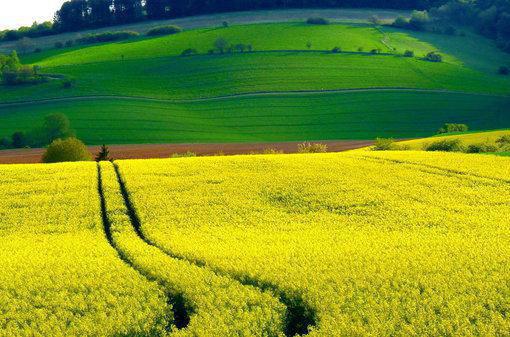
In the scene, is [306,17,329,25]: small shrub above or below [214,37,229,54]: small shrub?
above

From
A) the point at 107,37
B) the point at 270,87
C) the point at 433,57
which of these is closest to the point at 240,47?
the point at 270,87

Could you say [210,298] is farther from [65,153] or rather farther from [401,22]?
[401,22]

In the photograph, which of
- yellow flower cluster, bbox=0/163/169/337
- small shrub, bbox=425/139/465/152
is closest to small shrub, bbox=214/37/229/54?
small shrub, bbox=425/139/465/152

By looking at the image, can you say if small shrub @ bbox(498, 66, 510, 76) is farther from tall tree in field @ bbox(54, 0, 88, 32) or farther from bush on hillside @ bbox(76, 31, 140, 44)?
tall tree in field @ bbox(54, 0, 88, 32)

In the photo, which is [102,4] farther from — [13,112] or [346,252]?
[346,252]

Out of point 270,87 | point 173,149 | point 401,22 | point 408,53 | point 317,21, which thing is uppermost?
point 317,21

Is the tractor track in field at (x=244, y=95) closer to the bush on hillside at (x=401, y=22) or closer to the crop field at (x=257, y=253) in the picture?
the bush on hillside at (x=401, y=22)
